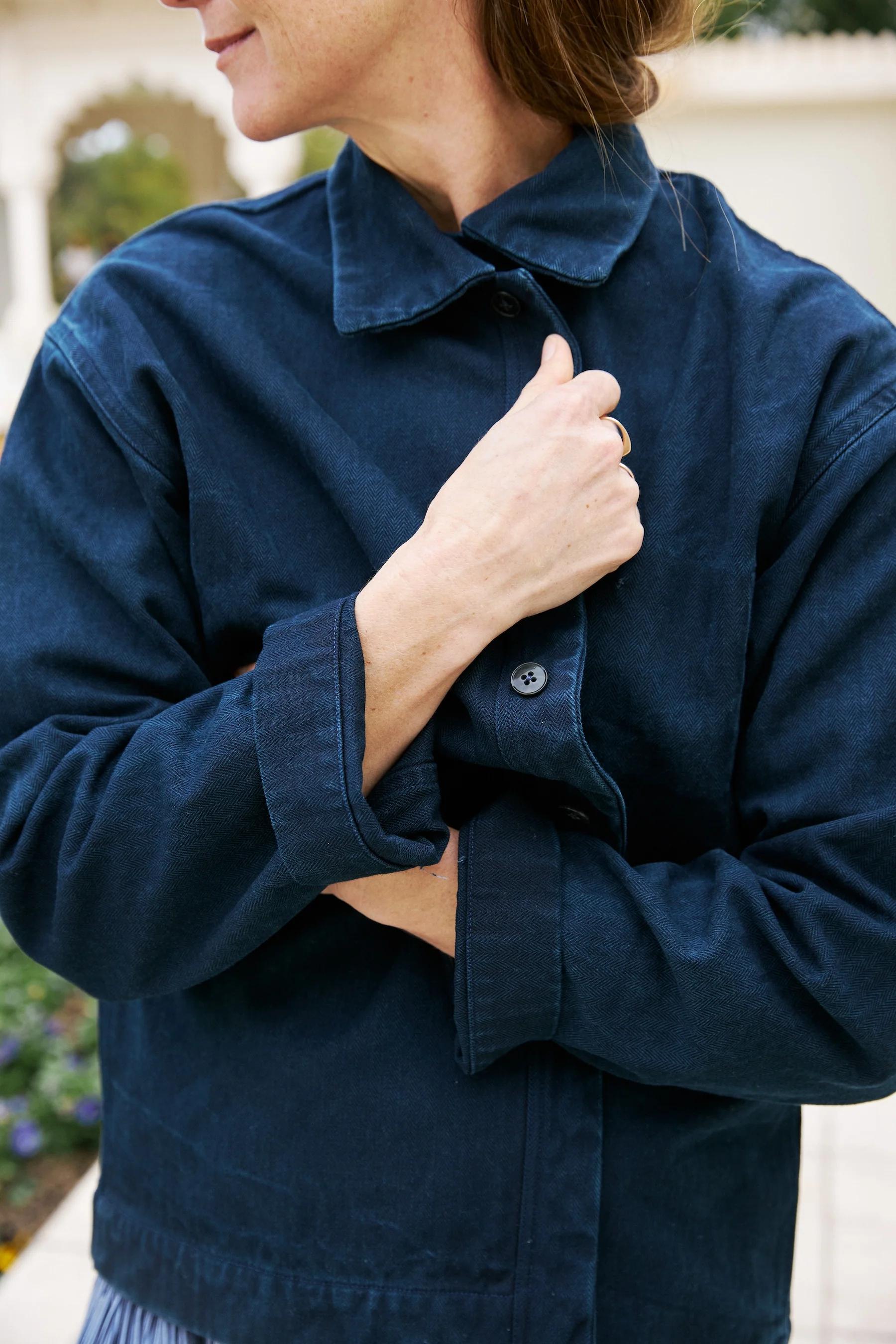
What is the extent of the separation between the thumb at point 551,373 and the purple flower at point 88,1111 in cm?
256

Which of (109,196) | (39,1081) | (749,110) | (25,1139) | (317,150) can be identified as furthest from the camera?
(109,196)

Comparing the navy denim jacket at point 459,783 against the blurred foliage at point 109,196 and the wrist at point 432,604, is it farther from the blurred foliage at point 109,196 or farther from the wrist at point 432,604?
the blurred foliage at point 109,196

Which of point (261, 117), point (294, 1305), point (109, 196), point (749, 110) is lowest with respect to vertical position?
point (109, 196)

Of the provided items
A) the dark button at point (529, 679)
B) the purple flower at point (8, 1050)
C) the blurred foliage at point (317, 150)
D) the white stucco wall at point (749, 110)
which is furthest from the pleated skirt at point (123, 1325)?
the blurred foliage at point (317, 150)

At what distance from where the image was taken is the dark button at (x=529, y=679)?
102 centimetres

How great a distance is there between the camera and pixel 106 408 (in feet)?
3.58

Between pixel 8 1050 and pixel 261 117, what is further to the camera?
pixel 8 1050

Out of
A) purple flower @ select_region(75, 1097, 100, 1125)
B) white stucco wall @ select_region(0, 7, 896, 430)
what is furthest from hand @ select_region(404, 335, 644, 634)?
white stucco wall @ select_region(0, 7, 896, 430)

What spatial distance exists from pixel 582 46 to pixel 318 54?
0.25 meters

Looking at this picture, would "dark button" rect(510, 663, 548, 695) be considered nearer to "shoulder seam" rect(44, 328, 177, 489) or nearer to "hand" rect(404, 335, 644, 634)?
"hand" rect(404, 335, 644, 634)

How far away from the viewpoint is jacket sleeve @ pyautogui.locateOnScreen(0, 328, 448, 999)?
975mm

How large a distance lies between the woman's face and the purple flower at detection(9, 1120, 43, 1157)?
2601mm

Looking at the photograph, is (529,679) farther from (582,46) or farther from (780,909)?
(582,46)

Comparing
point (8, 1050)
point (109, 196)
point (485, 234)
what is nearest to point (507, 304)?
point (485, 234)
